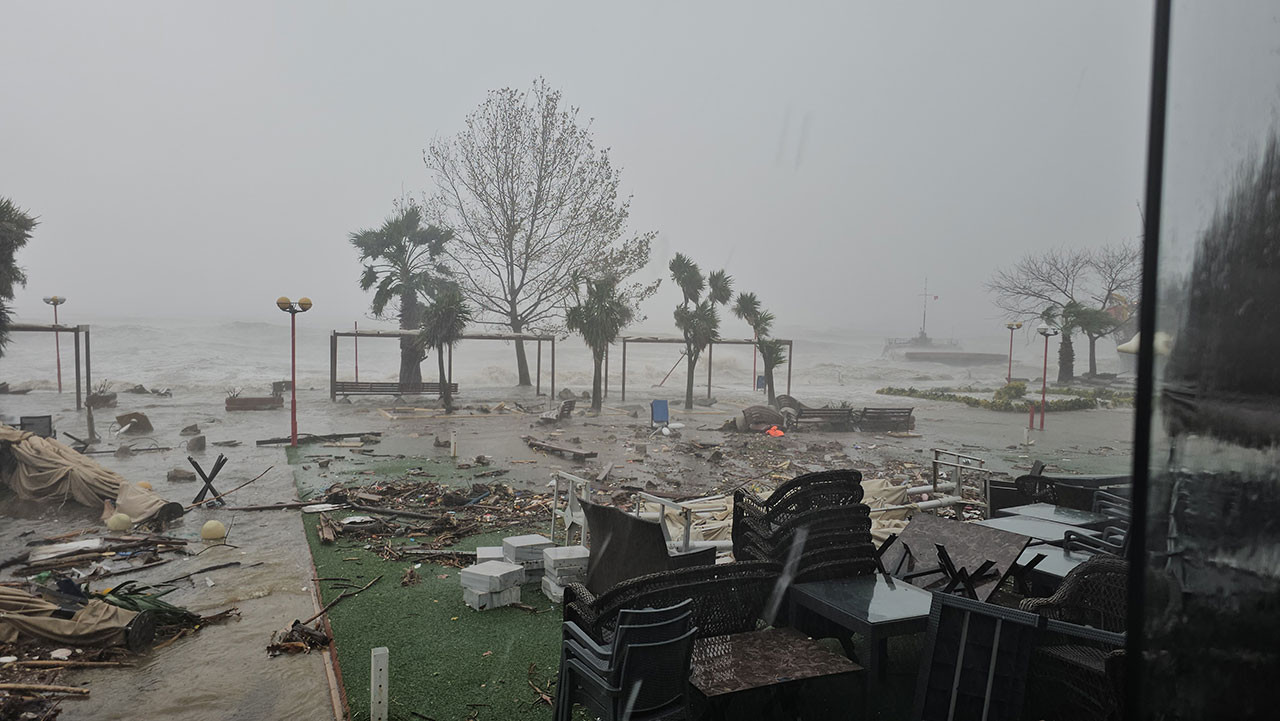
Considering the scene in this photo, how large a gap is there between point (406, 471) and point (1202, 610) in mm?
12469

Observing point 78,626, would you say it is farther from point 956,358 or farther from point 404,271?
A: point 956,358

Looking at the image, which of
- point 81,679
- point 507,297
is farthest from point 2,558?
point 507,297

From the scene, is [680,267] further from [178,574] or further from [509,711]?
[509,711]

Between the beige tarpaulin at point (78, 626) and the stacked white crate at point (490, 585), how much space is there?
88.8 inches

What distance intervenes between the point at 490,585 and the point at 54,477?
726 cm

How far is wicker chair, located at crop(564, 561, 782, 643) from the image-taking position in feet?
10.8

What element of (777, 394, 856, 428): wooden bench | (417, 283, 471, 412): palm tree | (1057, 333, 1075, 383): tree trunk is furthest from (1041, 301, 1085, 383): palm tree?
(417, 283, 471, 412): palm tree

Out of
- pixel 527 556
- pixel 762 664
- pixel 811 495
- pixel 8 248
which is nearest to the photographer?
pixel 762 664

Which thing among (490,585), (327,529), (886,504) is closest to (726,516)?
(886,504)

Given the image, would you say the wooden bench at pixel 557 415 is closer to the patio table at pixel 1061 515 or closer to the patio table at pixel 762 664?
the patio table at pixel 1061 515

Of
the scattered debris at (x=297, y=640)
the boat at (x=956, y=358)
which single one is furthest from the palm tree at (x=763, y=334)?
the boat at (x=956, y=358)

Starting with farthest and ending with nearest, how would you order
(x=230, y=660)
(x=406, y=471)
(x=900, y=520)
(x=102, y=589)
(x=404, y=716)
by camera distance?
(x=406, y=471) < (x=900, y=520) < (x=102, y=589) < (x=230, y=660) < (x=404, y=716)

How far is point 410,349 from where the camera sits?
1135 inches

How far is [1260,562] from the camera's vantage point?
0.67 metres
